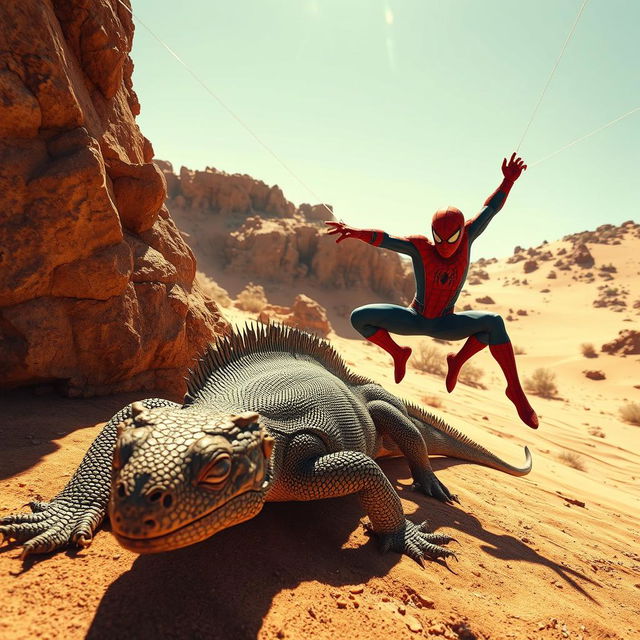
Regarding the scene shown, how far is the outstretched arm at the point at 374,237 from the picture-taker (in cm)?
347

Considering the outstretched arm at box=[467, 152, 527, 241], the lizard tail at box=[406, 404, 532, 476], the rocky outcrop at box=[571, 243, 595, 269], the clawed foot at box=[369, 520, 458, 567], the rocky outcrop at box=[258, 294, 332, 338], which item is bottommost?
the clawed foot at box=[369, 520, 458, 567]

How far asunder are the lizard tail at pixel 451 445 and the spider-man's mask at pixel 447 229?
2.56 m

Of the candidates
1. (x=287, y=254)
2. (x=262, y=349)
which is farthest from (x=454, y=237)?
(x=287, y=254)

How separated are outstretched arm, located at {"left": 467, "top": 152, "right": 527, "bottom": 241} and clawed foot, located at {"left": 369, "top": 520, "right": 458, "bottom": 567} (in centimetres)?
252

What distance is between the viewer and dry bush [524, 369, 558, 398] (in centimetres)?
1580

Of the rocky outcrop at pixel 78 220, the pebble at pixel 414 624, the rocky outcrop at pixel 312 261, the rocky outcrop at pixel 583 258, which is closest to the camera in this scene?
the pebble at pixel 414 624

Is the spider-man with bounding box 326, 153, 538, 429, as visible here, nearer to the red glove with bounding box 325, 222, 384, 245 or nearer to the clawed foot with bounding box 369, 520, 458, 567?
the red glove with bounding box 325, 222, 384, 245

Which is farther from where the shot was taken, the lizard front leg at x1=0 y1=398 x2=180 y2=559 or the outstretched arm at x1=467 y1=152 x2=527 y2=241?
the outstretched arm at x1=467 y1=152 x2=527 y2=241

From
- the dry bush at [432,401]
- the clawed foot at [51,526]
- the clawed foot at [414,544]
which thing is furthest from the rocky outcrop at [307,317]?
the clawed foot at [51,526]

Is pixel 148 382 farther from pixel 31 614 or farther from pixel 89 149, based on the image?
pixel 31 614

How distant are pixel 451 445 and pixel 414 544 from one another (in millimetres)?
2786

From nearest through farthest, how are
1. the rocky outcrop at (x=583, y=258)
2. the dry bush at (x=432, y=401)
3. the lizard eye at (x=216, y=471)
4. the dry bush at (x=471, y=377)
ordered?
the lizard eye at (x=216, y=471) < the dry bush at (x=432, y=401) < the dry bush at (x=471, y=377) < the rocky outcrop at (x=583, y=258)

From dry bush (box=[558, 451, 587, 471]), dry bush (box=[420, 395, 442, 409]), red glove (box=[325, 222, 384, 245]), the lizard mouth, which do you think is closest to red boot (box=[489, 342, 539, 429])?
red glove (box=[325, 222, 384, 245])

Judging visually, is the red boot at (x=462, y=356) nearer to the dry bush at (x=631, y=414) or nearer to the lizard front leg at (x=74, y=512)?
the lizard front leg at (x=74, y=512)
